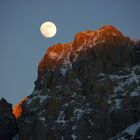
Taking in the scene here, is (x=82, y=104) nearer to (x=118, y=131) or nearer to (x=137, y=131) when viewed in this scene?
(x=118, y=131)

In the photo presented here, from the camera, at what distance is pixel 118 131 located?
187 metres

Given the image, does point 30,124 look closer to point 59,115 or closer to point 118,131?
point 59,115

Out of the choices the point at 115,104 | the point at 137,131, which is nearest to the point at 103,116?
the point at 115,104

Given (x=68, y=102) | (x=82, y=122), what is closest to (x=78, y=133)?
(x=82, y=122)

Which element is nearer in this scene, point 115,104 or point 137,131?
point 137,131

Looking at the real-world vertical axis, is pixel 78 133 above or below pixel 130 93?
below

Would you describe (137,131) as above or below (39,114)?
below

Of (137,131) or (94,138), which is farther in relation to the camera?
(94,138)

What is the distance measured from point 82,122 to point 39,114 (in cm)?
2063

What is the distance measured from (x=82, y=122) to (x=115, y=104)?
15373 millimetres

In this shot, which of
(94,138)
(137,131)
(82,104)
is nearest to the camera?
(137,131)

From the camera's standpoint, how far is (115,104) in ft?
629

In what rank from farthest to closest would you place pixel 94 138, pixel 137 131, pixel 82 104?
pixel 82 104 < pixel 94 138 < pixel 137 131

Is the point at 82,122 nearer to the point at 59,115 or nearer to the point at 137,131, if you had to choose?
the point at 59,115
